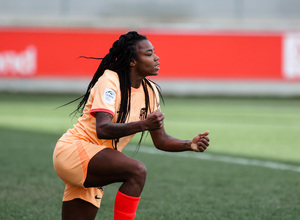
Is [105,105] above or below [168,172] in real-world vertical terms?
above

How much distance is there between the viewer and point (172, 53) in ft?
64.7

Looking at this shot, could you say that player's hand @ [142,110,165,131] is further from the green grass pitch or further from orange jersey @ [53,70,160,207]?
the green grass pitch

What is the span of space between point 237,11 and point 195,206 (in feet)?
54.9

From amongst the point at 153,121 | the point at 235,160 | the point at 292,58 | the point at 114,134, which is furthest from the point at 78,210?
the point at 292,58

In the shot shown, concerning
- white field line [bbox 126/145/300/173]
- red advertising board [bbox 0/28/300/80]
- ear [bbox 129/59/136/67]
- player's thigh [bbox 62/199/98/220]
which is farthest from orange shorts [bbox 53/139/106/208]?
red advertising board [bbox 0/28/300/80]

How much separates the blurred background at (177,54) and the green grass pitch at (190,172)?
16.0ft

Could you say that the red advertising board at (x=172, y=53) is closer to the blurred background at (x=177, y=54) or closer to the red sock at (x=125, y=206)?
the blurred background at (x=177, y=54)

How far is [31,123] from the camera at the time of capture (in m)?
12.7

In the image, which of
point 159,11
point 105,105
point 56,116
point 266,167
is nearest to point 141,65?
point 105,105

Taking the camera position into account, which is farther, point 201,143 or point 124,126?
point 201,143

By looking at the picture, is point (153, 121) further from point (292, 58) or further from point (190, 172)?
point (292, 58)

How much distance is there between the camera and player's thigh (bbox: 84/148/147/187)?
3904mm

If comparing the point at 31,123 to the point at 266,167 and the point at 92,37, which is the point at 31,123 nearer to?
the point at 266,167

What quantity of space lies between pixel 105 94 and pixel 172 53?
52.5 ft
